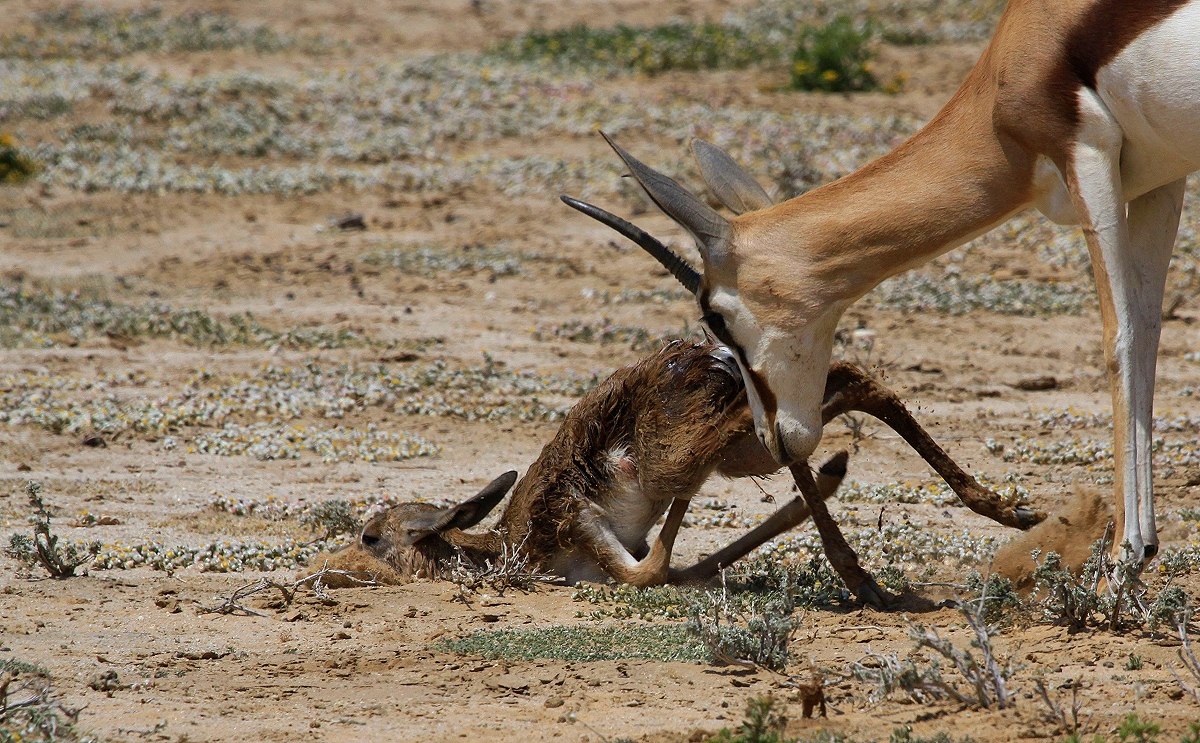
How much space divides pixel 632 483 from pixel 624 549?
35cm

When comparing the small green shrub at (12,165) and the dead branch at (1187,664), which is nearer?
the dead branch at (1187,664)

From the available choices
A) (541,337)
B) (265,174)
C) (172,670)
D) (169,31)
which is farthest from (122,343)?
(169,31)

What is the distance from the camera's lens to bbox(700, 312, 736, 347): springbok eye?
5.83 metres

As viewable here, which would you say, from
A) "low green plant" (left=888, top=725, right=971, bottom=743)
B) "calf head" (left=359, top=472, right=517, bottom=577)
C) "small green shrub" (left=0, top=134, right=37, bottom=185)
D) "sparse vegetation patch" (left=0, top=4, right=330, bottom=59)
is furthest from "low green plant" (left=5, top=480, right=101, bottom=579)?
"sparse vegetation patch" (left=0, top=4, right=330, bottom=59)

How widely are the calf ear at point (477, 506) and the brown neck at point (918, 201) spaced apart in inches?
70.4

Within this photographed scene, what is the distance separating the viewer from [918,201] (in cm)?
548

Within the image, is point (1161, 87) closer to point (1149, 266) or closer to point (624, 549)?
point (1149, 266)

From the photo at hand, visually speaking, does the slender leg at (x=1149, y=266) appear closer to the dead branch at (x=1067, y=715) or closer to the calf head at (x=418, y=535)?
the dead branch at (x=1067, y=715)

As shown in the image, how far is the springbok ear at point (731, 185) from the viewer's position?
6.44 m

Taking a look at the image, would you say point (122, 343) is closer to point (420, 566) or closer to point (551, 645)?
point (420, 566)

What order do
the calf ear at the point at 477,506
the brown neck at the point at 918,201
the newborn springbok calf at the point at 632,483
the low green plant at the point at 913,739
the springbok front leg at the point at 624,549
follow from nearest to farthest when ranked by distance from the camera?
the low green plant at the point at 913,739, the brown neck at the point at 918,201, the newborn springbok calf at the point at 632,483, the springbok front leg at the point at 624,549, the calf ear at the point at 477,506

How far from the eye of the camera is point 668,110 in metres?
16.0

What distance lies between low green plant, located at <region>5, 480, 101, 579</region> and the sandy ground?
10 centimetres

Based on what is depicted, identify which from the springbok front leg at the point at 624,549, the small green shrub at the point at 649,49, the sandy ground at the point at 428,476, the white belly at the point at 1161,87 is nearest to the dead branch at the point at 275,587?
the sandy ground at the point at 428,476
